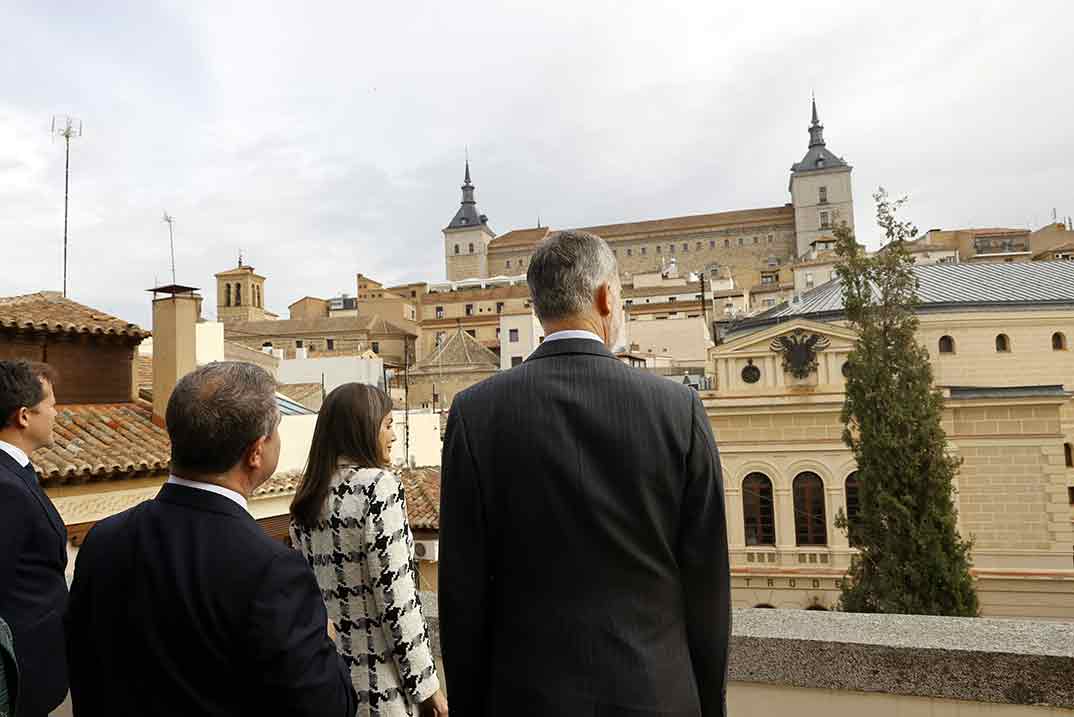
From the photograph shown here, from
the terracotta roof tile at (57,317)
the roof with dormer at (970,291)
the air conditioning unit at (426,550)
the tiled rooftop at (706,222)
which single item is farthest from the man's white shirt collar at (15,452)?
the tiled rooftop at (706,222)

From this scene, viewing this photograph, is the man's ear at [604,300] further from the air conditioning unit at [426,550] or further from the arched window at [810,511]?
the arched window at [810,511]

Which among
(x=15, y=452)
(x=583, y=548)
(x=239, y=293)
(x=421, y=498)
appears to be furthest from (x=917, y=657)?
(x=239, y=293)

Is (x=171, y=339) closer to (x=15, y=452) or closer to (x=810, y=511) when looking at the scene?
(x=15, y=452)

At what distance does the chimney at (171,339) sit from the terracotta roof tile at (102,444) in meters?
0.45

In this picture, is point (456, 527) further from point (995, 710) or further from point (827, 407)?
point (827, 407)

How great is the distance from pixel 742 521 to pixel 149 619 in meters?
20.7

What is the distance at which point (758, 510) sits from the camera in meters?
21.0

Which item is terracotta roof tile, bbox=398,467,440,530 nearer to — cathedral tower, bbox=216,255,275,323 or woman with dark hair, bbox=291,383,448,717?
woman with dark hair, bbox=291,383,448,717

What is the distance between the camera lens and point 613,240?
101562 mm

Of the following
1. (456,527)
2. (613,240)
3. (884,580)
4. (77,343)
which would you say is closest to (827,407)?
(884,580)

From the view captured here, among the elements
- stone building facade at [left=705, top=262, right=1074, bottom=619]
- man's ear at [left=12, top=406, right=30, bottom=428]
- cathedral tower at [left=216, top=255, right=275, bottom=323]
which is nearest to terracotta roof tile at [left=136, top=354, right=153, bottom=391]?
man's ear at [left=12, top=406, right=30, bottom=428]

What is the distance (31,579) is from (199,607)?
62.9 inches

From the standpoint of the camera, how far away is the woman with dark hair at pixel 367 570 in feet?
7.86

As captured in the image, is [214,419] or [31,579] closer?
[214,419]
